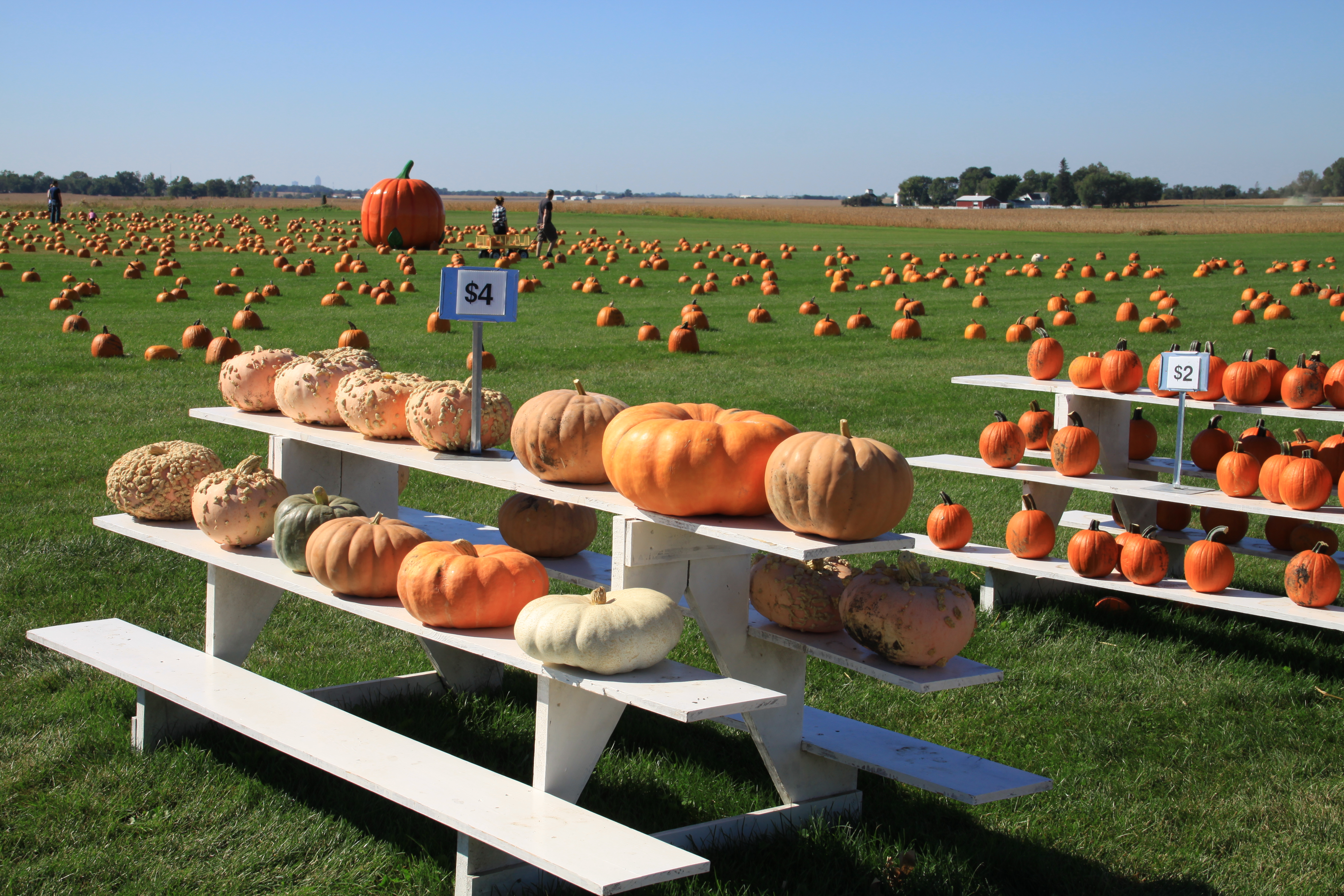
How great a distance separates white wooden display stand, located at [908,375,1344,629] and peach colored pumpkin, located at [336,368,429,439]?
9.36 feet

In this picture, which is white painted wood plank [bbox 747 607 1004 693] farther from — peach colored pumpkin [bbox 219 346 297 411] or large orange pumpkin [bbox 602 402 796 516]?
peach colored pumpkin [bbox 219 346 297 411]

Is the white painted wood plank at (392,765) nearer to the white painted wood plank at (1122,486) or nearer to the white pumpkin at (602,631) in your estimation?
the white pumpkin at (602,631)

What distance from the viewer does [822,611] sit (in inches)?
161

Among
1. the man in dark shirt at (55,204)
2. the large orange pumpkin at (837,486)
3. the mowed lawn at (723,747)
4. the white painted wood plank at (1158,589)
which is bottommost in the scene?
the mowed lawn at (723,747)

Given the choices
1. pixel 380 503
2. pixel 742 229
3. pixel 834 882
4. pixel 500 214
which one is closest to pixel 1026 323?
pixel 500 214

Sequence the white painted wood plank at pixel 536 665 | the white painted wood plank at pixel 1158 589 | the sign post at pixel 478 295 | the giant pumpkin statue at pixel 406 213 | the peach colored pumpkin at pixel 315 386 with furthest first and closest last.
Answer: the giant pumpkin statue at pixel 406 213 → the white painted wood plank at pixel 1158 589 → the peach colored pumpkin at pixel 315 386 → the sign post at pixel 478 295 → the white painted wood plank at pixel 536 665

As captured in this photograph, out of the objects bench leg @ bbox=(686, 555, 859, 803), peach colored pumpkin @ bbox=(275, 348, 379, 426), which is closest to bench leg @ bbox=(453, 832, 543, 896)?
bench leg @ bbox=(686, 555, 859, 803)

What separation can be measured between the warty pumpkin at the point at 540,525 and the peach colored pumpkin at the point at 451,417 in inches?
10.6

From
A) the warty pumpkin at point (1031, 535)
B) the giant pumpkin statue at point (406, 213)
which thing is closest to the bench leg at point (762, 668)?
the warty pumpkin at point (1031, 535)

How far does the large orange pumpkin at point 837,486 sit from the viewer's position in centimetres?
347

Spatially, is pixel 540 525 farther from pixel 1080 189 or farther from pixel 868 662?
pixel 1080 189

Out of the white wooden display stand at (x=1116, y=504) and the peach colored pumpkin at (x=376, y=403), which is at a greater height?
the peach colored pumpkin at (x=376, y=403)

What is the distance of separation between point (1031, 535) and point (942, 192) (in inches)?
6297

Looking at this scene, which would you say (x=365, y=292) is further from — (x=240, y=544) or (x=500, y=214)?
(x=240, y=544)
